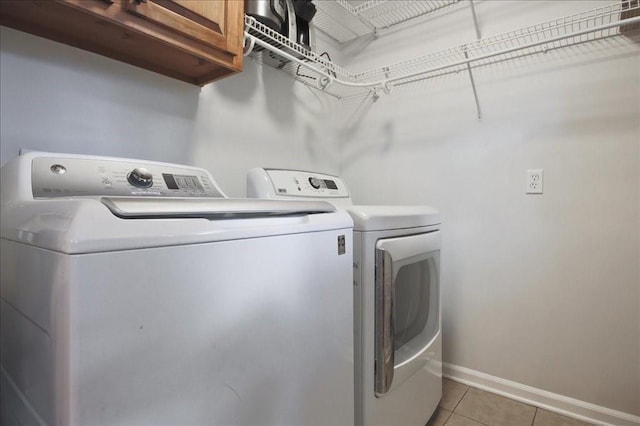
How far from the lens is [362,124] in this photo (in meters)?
2.27

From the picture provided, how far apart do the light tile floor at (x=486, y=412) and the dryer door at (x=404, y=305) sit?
1.43 ft

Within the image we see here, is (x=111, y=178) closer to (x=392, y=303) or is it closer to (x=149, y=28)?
(x=149, y=28)

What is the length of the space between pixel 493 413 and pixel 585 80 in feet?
5.44

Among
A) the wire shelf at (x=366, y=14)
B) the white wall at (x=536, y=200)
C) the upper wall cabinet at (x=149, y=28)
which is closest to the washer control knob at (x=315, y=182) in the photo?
the upper wall cabinet at (x=149, y=28)

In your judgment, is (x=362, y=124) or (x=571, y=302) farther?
(x=362, y=124)

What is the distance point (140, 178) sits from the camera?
37.5 inches

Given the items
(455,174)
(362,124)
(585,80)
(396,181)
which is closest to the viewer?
(585,80)

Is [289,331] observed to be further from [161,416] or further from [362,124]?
[362,124]

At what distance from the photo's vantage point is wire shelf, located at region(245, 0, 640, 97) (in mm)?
1282

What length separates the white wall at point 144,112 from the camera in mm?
994

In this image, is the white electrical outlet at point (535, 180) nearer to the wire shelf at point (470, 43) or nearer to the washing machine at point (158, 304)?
the wire shelf at point (470, 43)

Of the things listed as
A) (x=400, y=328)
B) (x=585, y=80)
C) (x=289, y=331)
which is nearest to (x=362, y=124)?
(x=585, y=80)

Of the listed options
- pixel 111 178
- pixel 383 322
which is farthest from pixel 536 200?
pixel 111 178

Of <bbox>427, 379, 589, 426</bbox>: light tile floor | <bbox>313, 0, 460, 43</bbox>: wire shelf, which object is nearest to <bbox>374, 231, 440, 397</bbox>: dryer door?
<bbox>427, 379, 589, 426</bbox>: light tile floor
